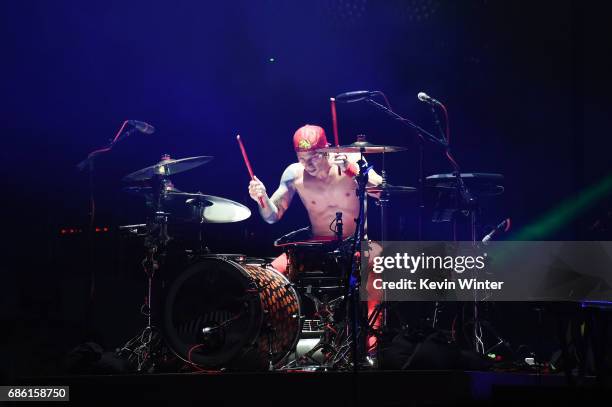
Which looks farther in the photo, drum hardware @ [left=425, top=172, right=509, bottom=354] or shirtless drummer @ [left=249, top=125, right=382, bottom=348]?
shirtless drummer @ [left=249, top=125, right=382, bottom=348]

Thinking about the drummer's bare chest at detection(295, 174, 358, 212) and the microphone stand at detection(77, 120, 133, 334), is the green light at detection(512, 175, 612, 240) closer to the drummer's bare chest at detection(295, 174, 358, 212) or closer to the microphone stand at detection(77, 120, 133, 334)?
the drummer's bare chest at detection(295, 174, 358, 212)

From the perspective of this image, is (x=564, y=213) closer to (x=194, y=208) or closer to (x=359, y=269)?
(x=359, y=269)

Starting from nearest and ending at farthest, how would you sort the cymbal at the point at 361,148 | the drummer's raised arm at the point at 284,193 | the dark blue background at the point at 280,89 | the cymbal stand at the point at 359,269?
the cymbal stand at the point at 359,269
the cymbal at the point at 361,148
the drummer's raised arm at the point at 284,193
the dark blue background at the point at 280,89

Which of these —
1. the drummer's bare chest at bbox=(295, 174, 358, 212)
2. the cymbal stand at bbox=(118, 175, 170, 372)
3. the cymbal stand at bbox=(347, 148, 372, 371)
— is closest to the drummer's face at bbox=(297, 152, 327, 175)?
the drummer's bare chest at bbox=(295, 174, 358, 212)

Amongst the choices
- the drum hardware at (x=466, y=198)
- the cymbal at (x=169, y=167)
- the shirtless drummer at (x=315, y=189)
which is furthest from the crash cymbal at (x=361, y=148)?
the cymbal at (x=169, y=167)

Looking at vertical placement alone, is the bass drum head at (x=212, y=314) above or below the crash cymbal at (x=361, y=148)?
below

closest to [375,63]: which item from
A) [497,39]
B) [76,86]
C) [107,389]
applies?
[497,39]

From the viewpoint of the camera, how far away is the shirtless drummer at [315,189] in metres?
6.59

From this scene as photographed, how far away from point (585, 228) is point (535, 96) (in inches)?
52.1

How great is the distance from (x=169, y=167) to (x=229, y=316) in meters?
1.27

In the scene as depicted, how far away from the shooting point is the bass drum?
221 inches

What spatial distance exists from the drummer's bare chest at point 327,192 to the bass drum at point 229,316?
3.55 feet

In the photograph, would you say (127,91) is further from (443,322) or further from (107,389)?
(443,322)

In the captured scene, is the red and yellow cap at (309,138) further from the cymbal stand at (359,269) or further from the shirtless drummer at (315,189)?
the cymbal stand at (359,269)
